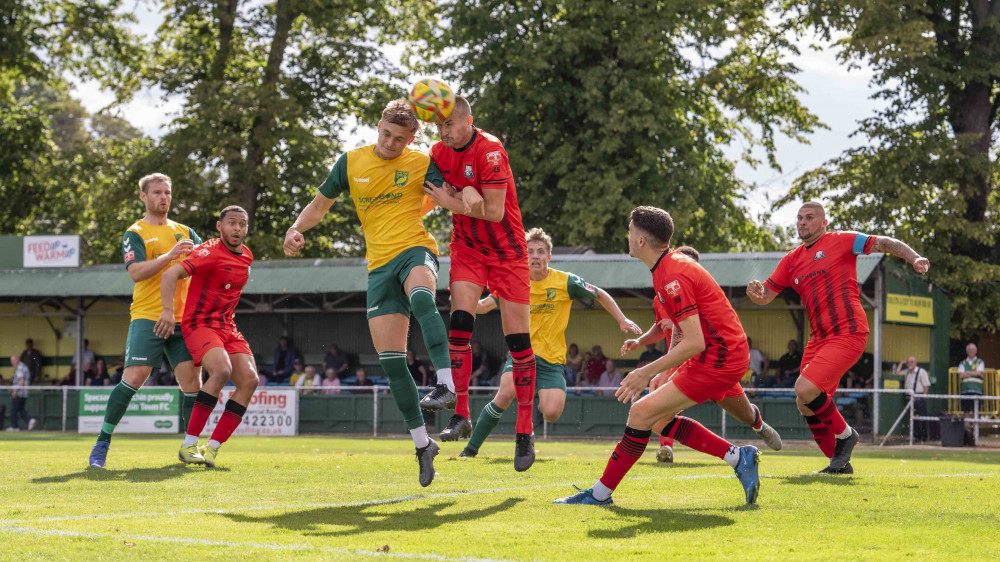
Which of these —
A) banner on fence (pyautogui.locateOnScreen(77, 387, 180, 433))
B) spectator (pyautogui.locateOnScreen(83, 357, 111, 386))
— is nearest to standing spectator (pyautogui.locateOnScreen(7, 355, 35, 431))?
spectator (pyautogui.locateOnScreen(83, 357, 111, 386))

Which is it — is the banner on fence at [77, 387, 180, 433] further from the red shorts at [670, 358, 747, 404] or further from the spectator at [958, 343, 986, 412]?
the red shorts at [670, 358, 747, 404]

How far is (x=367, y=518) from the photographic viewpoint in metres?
6.69

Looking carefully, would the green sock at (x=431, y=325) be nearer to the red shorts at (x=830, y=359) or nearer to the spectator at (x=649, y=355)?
the red shorts at (x=830, y=359)

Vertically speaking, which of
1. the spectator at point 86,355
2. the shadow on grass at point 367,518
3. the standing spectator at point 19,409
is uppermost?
the spectator at point 86,355

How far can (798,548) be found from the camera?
218 inches

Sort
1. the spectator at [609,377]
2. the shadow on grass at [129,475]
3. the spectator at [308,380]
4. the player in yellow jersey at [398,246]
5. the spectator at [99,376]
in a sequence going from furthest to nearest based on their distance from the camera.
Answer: the spectator at [99,376], the spectator at [308,380], the spectator at [609,377], the shadow on grass at [129,475], the player in yellow jersey at [398,246]

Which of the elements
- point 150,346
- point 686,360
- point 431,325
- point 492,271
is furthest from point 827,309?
point 150,346

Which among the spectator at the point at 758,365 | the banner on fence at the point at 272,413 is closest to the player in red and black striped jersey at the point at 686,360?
the spectator at the point at 758,365

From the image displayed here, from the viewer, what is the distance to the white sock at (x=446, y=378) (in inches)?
301

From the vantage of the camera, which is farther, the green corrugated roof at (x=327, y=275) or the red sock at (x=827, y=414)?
the green corrugated roof at (x=327, y=275)

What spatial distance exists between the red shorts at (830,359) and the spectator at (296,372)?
1885 centimetres


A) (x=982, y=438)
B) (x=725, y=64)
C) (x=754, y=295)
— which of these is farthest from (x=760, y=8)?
(x=754, y=295)

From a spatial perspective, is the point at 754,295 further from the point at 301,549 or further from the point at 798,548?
the point at 301,549

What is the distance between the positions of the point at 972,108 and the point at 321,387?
68.5 ft
